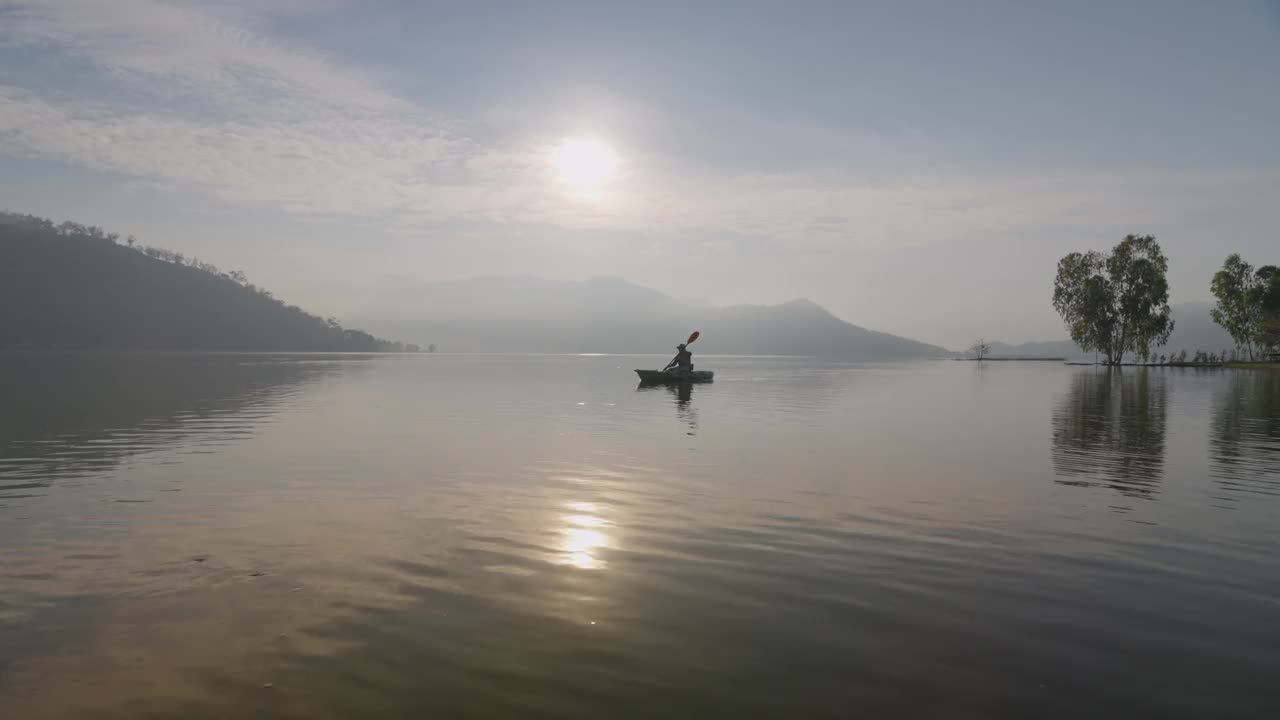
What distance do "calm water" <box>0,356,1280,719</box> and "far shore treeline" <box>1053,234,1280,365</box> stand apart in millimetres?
111922

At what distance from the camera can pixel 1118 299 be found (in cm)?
11962

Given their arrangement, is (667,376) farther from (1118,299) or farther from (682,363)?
(1118,299)

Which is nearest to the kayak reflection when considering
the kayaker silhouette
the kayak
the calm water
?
the kayak

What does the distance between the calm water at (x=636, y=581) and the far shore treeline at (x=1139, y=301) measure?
111922mm

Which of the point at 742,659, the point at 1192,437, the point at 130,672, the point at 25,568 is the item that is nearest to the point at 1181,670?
the point at 742,659

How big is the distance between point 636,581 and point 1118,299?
135396mm

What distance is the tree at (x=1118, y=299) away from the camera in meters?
117

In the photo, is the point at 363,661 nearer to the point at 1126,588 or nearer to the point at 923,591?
the point at 923,591

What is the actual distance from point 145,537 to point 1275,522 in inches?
812

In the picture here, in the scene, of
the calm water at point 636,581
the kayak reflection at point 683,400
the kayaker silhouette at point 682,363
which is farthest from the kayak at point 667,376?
the calm water at point 636,581

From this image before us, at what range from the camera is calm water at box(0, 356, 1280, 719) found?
6816 millimetres

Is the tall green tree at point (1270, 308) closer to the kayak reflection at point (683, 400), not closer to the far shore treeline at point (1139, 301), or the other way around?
the far shore treeline at point (1139, 301)

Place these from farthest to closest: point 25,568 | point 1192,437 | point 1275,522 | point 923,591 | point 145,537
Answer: point 1192,437
point 1275,522
point 145,537
point 25,568
point 923,591

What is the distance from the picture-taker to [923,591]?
9742mm
